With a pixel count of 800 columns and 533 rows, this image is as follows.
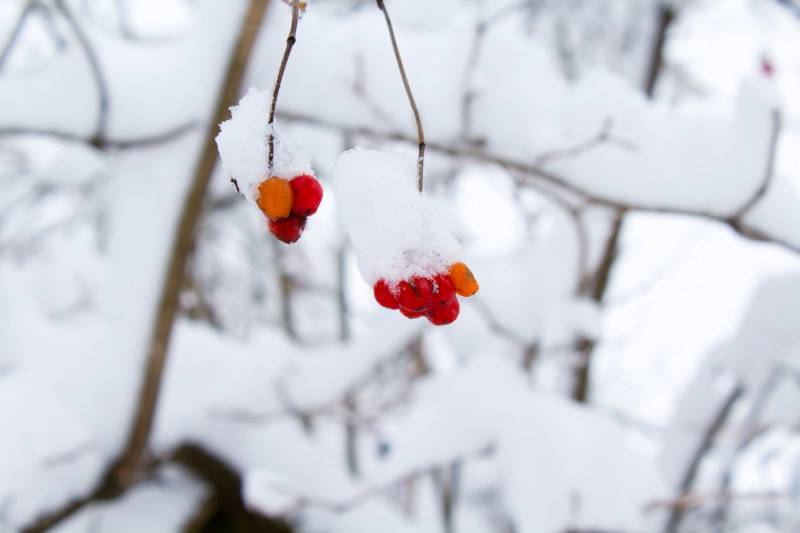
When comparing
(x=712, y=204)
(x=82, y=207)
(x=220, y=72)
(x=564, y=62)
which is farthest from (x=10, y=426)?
(x=564, y=62)

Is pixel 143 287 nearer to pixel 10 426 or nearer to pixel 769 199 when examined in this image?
pixel 10 426

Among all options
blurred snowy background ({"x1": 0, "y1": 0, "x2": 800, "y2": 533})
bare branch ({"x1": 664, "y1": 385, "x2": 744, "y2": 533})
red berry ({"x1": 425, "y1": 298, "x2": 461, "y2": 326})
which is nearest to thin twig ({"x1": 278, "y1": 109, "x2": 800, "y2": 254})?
blurred snowy background ({"x1": 0, "y1": 0, "x2": 800, "y2": 533})

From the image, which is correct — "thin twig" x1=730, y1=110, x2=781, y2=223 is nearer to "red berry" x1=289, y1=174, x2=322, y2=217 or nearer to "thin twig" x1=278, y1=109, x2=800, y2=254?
"thin twig" x1=278, y1=109, x2=800, y2=254

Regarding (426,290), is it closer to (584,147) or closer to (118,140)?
(584,147)

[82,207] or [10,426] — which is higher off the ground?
[82,207]

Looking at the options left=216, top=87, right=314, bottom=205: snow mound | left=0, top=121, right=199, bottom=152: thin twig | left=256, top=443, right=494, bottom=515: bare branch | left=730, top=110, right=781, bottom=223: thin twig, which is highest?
left=730, top=110, right=781, bottom=223: thin twig

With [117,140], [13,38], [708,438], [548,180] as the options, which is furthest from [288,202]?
[708,438]

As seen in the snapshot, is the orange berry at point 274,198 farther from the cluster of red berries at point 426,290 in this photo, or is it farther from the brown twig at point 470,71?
the brown twig at point 470,71
